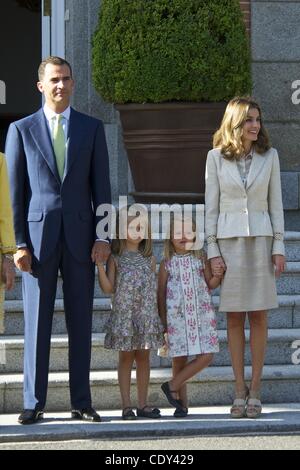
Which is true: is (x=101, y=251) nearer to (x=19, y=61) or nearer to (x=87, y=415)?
(x=87, y=415)

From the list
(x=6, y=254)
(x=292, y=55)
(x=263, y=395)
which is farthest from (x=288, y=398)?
(x=292, y=55)

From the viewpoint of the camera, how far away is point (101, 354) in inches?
315

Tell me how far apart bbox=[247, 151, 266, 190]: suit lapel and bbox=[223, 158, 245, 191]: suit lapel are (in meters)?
0.05

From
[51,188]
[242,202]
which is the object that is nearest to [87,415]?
[51,188]

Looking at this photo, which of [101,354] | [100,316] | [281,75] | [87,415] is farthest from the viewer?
[281,75]

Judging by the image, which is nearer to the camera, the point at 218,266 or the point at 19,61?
the point at 218,266

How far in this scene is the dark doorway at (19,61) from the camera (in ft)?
53.8

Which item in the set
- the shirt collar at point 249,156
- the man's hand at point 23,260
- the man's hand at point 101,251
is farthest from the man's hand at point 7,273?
the shirt collar at point 249,156

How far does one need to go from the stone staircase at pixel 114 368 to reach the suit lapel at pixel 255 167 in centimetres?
114

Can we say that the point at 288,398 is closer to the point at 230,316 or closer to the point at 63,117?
the point at 230,316

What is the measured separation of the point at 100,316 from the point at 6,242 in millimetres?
1375

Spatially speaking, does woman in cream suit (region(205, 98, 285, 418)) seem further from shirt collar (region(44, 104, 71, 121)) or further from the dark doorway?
the dark doorway

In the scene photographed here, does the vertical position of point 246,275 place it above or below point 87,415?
above
